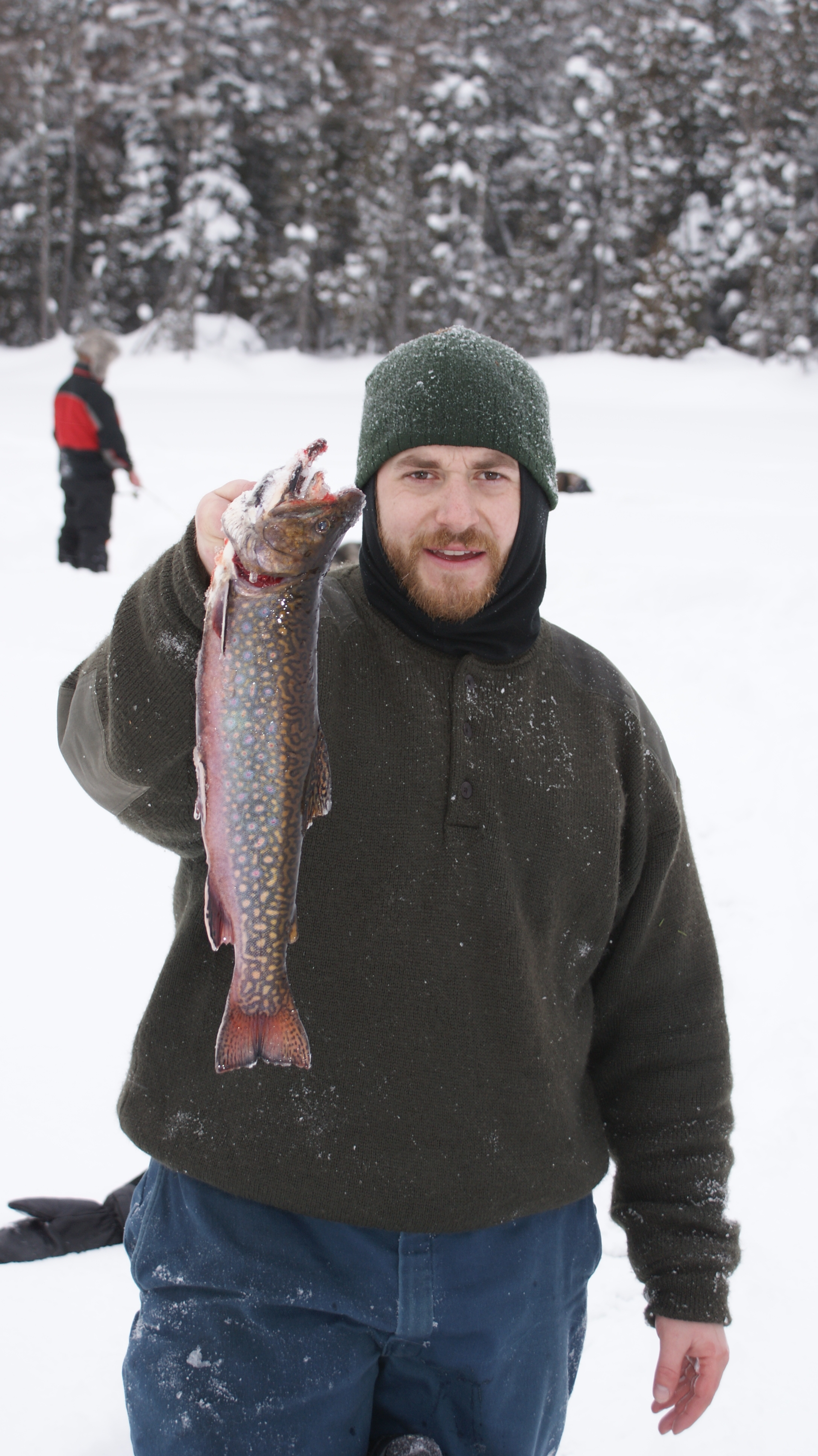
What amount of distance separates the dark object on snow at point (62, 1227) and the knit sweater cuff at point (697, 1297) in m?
1.51

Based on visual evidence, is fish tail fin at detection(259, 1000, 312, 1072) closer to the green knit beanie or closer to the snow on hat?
the green knit beanie

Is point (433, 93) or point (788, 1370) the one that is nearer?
point (788, 1370)

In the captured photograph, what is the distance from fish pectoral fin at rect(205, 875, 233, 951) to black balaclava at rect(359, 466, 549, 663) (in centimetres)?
76

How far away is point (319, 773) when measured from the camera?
1799mm

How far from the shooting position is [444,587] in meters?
2.21

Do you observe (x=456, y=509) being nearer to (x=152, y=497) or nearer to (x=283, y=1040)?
(x=283, y=1040)

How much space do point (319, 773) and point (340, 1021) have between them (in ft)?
1.77

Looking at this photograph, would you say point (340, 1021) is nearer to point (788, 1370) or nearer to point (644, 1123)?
point (644, 1123)

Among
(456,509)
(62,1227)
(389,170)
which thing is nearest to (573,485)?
(456,509)

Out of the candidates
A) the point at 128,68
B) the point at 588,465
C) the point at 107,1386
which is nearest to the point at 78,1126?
the point at 107,1386

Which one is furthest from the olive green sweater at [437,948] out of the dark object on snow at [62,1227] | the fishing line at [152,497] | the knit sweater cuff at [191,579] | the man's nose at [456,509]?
the fishing line at [152,497]

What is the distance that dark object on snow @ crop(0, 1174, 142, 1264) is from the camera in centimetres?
298

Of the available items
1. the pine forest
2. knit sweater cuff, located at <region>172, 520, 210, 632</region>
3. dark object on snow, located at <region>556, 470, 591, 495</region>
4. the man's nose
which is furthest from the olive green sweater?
the pine forest

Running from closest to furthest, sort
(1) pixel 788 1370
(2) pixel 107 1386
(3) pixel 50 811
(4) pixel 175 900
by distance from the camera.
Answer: (4) pixel 175 900 < (2) pixel 107 1386 < (1) pixel 788 1370 < (3) pixel 50 811
